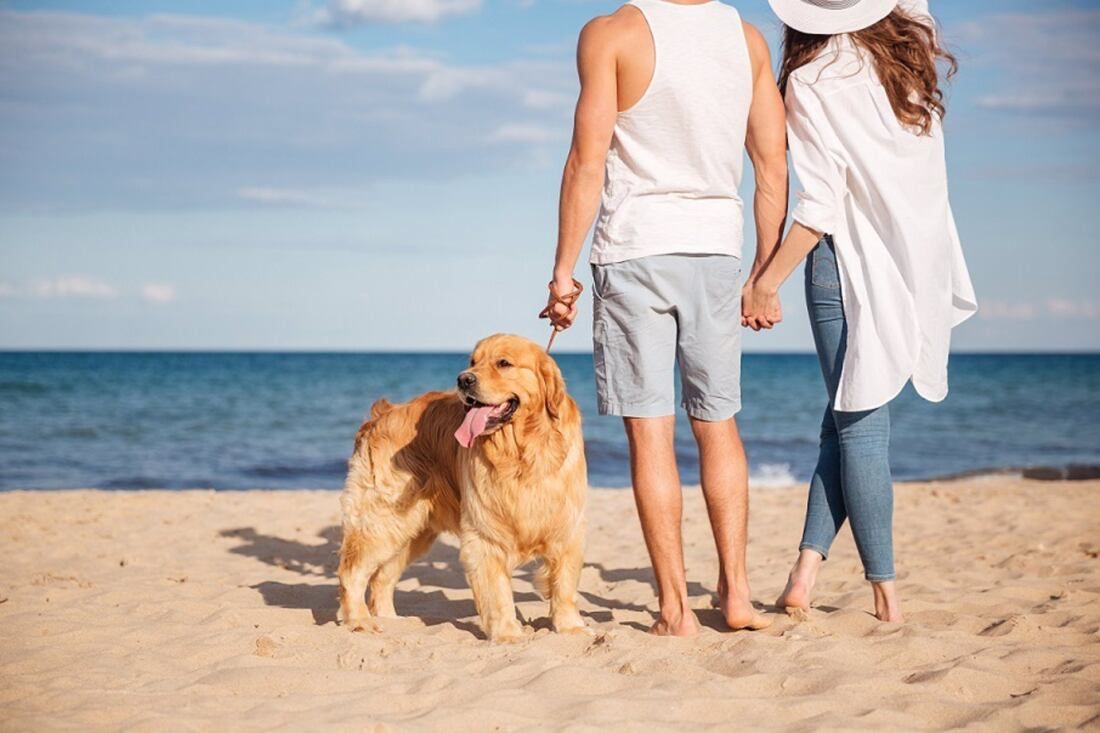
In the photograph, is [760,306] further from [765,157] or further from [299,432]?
[299,432]

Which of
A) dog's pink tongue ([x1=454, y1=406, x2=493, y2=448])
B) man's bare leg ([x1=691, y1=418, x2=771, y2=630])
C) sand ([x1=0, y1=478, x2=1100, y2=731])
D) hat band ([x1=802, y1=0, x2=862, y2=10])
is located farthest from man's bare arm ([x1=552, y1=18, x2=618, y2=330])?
sand ([x1=0, y1=478, x2=1100, y2=731])

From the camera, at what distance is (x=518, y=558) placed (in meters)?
4.11

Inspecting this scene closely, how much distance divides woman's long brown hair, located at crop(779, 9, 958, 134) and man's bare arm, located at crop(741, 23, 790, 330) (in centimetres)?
22

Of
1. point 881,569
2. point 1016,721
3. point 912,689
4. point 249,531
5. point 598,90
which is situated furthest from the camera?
point 249,531

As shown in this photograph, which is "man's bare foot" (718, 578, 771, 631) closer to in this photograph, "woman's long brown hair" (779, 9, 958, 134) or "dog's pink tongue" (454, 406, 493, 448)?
"dog's pink tongue" (454, 406, 493, 448)

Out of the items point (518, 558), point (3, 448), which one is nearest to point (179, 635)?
point (518, 558)

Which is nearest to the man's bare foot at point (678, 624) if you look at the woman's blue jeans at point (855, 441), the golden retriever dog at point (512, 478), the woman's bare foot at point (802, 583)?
the golden retriever dog at point (512, 478)

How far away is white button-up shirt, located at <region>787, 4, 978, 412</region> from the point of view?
12.5 feet

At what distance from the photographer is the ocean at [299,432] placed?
14633 millimetres

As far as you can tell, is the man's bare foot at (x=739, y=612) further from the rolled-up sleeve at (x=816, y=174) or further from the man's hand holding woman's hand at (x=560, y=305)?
the rolled-up sleeve at (x=816, y=174)

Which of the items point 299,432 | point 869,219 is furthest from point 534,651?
point 299,432

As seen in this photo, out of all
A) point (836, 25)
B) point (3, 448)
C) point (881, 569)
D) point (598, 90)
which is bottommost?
point (3, 448)

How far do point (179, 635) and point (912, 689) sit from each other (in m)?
2.79

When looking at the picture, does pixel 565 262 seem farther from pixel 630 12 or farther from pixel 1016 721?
pixel 1016 721
